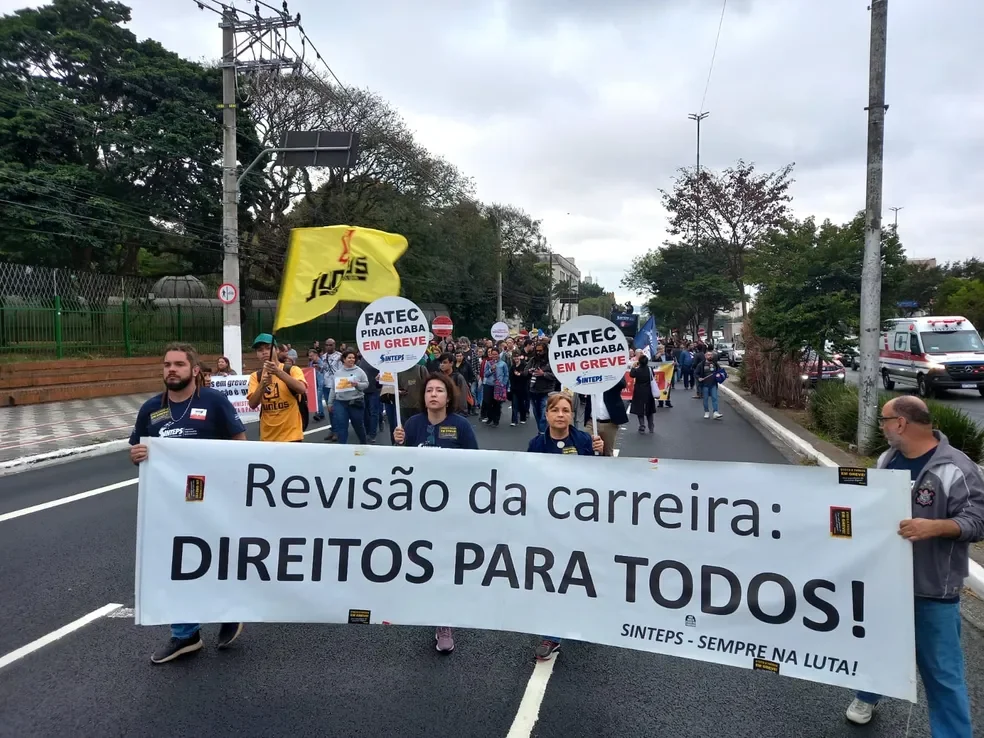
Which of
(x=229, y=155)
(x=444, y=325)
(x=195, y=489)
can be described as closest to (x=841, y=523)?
(x=195, y=489)

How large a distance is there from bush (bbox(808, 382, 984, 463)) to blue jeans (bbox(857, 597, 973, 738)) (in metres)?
4.78

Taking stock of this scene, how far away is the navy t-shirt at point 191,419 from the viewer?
4277 mm

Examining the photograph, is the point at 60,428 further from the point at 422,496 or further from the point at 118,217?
the point at 422,496

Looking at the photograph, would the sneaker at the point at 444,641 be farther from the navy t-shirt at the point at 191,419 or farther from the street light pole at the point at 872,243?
the street light pole at the point at 872,243

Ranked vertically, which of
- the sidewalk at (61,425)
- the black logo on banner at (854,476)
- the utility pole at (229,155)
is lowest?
the sidewalk at (61,425)

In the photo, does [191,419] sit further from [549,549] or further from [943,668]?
[943,668]

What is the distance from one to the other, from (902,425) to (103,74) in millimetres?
26260

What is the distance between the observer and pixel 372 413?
1192cm

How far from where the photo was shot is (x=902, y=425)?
10.4 feet

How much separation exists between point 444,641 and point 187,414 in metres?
2.02

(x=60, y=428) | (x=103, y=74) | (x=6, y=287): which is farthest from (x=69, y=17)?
(x=60, y=428)

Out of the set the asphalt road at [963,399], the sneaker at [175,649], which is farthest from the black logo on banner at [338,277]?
the asphalt road at [963,399]

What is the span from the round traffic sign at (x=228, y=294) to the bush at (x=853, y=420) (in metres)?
12.8

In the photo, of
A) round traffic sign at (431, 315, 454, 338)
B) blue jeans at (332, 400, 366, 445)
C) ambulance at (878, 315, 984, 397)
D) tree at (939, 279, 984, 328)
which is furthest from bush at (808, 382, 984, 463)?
tree at (939, 279, 984, 328)
